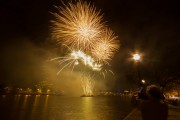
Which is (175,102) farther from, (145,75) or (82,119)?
(145,75)

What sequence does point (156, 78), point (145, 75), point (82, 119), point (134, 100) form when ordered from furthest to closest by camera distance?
point (145, 75) < point (156, 78) < point (82, 119) < point (134, 100)

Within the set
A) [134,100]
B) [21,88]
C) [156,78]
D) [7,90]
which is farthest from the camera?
[21,88]

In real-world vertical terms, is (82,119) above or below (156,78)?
below

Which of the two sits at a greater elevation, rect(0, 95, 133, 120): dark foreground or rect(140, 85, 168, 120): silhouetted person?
rect(0, 95, 133, 120): dark foreground

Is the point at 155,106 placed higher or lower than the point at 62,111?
lower

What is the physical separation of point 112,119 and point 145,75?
117ft

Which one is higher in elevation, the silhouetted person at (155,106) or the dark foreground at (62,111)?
the dark foreground at (62,111)

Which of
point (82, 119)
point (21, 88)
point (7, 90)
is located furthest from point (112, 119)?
point (21, 88)

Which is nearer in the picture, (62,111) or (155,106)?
(155,106)

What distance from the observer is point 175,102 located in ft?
88.9

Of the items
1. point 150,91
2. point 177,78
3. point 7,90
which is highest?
point 7,90

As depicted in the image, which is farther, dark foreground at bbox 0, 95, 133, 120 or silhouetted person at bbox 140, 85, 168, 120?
dark foreground at bbox 0, 95, 133, 120

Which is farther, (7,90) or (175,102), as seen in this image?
(7,90)

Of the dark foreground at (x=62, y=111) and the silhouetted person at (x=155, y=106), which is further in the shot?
the dark foreground at (x=62, y=111)
